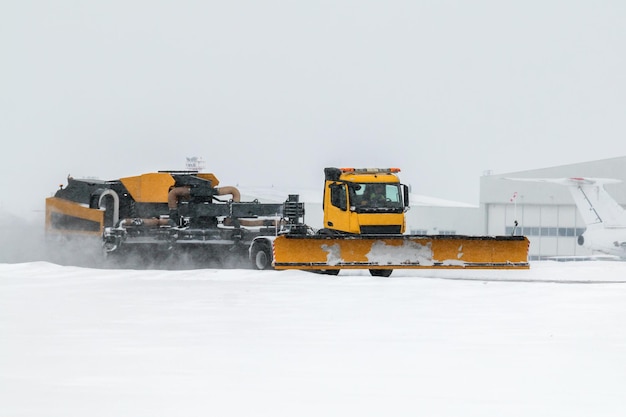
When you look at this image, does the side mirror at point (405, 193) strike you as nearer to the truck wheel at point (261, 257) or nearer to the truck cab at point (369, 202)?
the truck cab at point (369, 202)

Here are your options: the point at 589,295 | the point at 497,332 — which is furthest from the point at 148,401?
the point at 589,295

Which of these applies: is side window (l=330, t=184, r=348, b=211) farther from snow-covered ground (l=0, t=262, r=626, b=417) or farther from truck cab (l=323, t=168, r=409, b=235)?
snow-covered ground (l=0, t=262, r=626, b=417)

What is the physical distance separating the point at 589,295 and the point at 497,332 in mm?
6800

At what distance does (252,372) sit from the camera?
940 cm

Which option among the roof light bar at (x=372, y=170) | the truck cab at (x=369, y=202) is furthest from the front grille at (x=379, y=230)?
the roof light bar at (x=372, y=170)

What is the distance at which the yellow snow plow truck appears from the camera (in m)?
23.1

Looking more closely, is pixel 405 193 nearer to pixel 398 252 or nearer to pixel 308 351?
pixel 398 252

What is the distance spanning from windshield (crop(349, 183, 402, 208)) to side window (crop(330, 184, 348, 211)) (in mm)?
200

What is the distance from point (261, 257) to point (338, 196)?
323 centimetres

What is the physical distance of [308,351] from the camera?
430 inches

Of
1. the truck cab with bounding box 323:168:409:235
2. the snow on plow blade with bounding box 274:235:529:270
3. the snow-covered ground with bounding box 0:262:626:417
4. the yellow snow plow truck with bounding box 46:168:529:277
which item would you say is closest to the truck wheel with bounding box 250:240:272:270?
the yellow snow plow truck with bounding box 46:168:529:277

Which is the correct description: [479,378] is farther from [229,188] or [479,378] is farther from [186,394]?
[229,188]

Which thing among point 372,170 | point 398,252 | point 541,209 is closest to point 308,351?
point 398,252

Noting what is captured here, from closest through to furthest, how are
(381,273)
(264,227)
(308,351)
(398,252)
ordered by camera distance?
(308,351) → (398,252) → (381,273) → (264,227)
